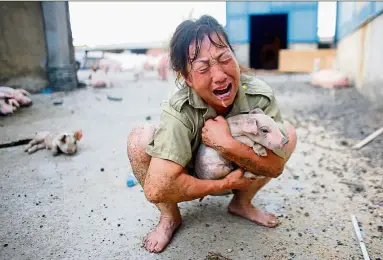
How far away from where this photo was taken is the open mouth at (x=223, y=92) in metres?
1.86

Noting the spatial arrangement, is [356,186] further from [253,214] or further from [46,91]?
[46,91]

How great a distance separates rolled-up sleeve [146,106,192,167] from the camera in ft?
5.79

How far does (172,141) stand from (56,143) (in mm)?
1928

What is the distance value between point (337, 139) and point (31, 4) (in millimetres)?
5464

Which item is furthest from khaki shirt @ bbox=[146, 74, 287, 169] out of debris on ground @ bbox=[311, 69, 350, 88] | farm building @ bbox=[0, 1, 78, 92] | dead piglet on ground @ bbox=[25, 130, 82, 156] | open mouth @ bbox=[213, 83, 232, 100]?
debris on ground @ bbox=[311, 69, 350, 88]

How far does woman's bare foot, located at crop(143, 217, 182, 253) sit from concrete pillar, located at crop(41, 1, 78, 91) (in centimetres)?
542

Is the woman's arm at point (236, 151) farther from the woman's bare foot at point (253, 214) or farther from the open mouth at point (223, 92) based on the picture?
the woman's bare foot at point (253, 214)

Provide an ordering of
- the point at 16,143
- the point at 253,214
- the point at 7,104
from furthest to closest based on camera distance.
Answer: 1. the point at 7,104
2. the point at 16,143
3. the point at 253,214

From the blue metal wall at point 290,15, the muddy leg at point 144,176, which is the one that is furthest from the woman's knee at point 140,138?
the blue metal wall at point 290,15

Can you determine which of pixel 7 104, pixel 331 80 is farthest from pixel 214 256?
pixel 331 80

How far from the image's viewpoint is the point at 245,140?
181 cm

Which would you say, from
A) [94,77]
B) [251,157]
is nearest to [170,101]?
Answer: [251,157]

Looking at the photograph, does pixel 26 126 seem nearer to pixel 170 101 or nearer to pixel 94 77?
pixel 170 101

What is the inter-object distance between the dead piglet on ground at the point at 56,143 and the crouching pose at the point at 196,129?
5.15 ft
